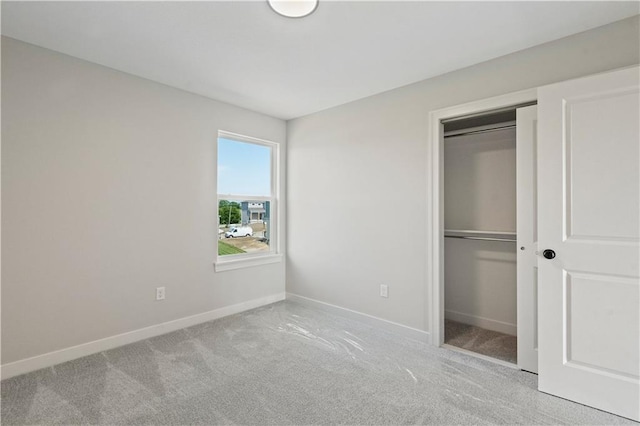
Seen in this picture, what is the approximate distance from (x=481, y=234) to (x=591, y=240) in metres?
1.34

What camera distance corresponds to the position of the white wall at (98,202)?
92.4 inches

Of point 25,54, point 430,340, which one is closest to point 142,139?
point 25,54

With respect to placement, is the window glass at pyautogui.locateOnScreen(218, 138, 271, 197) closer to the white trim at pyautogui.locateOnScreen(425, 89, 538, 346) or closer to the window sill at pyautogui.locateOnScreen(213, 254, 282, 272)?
the window sill at pyautogui.locateOnScreen(213, 254, 282, 272)

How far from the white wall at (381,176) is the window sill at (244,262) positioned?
0.80ft

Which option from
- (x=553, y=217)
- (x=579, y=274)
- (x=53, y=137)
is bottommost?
(x=579, y=274)

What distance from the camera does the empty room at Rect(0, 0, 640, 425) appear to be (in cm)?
196

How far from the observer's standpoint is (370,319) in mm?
3410

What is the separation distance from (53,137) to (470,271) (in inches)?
157

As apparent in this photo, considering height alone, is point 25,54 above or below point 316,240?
above

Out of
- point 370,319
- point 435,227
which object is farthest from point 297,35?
point 370,319

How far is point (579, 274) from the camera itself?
2.03 metres

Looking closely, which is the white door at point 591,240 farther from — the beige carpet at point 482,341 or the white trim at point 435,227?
the white trim at point 435,227

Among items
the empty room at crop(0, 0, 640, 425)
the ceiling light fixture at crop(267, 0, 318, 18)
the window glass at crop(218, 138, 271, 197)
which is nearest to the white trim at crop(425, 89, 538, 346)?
the empty room at crop(0, 0, 640, 425)

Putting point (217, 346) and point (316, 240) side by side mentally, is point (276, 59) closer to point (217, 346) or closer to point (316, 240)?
point (316, 240)
